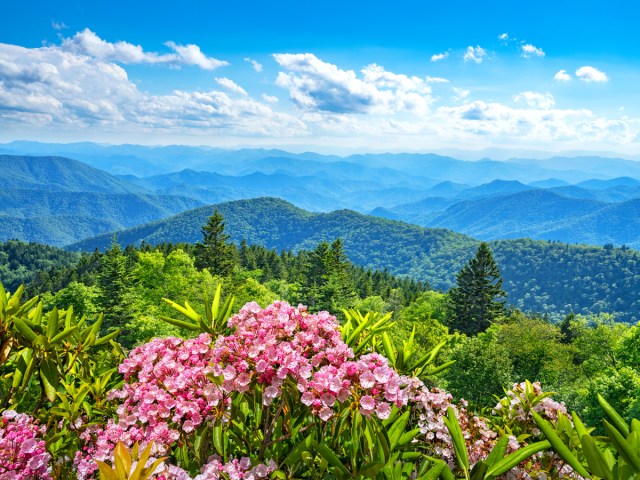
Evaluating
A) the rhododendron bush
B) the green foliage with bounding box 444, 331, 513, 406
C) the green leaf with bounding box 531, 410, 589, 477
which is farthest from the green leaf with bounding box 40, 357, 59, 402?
the green foliage with bounding box 444, 331, 513, 406

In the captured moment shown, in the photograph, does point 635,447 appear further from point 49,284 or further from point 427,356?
point 49,284

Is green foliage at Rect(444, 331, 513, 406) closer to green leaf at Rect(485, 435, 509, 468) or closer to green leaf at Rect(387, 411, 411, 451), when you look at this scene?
green leaf at Rect(387, 411, 411, 451)

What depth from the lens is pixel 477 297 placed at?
5075 centimetres

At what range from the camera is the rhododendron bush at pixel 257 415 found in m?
2.41

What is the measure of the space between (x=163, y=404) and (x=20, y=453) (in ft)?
2.82

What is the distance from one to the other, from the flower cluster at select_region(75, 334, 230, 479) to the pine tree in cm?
5142

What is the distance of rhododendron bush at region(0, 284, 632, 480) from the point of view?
7.90 feet

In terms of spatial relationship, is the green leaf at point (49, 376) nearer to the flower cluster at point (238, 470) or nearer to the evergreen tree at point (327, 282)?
the flower cluster at point (238, 470)

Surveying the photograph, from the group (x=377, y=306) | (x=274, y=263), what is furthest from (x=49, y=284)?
(x=377, y=306)

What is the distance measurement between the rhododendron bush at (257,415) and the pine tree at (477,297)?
50755mm

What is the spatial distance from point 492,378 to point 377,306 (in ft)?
75.7

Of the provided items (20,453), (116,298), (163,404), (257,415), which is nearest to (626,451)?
(257,415)

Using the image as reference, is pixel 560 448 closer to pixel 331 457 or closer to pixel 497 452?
pixel 497 452

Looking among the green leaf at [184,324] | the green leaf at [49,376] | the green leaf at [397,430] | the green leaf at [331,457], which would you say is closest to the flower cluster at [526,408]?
the green leaf at [397,430]
